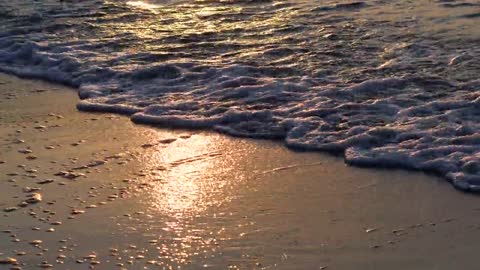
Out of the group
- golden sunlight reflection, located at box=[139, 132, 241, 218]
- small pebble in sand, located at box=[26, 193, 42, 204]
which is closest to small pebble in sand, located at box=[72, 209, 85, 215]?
small pebble in sand, located at box=[26, 193, 42, 204]

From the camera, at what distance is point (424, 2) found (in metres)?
9.53

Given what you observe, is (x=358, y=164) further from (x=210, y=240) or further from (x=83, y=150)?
(x=83, y=150)

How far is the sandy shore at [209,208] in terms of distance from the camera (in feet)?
14.0

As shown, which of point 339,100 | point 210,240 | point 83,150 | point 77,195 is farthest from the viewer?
point 339,100

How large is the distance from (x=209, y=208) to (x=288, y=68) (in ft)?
9.08

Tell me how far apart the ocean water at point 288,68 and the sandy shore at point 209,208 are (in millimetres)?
294

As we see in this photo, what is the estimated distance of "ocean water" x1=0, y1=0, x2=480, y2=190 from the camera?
586 centimetres

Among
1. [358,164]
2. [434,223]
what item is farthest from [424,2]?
[434,223]

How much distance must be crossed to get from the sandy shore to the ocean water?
0.29 metres

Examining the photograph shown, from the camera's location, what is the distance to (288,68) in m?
7.42

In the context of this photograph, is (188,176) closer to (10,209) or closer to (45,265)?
(10,209)

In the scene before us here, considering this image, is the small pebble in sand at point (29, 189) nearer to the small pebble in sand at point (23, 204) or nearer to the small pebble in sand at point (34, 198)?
the small pebble in sand at point (34, 198)

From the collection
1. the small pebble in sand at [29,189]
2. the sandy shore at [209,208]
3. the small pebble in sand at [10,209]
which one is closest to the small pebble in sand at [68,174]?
the sandy shore at [209,208]

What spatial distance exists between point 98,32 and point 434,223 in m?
5.56
